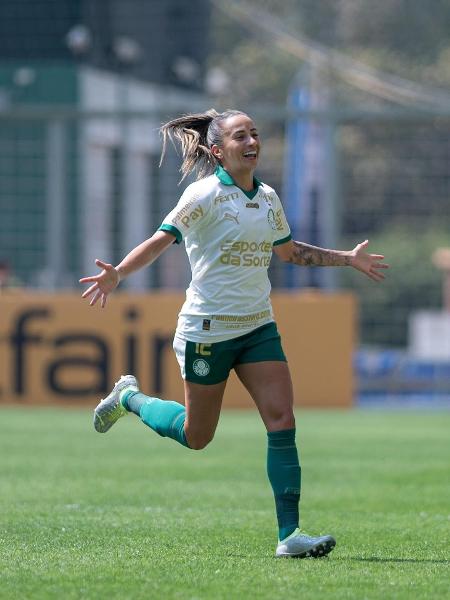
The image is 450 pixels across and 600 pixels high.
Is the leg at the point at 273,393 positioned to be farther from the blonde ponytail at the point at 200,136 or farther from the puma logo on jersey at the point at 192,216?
the blonde ponytail at the point at 200,136

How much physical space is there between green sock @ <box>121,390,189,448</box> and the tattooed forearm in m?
0.91

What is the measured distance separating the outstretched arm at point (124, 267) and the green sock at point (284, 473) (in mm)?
954

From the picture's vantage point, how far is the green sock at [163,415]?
7.71 metres

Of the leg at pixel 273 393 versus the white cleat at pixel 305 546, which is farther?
the leg at pixel 273 393

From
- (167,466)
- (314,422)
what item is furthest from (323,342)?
(167,466)

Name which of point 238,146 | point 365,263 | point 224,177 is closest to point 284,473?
point 365,263

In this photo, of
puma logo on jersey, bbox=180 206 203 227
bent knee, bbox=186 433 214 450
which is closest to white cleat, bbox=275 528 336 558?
bent knee, bbox=186 433 214 450

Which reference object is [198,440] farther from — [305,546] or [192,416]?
[305,546]

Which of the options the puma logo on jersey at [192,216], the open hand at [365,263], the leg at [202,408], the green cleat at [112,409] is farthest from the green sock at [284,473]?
the green cleat at [112,409]

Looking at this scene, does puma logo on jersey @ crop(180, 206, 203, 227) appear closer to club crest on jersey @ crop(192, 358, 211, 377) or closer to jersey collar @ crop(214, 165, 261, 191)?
jersey collar @ crop(214, 165, 261, 191)

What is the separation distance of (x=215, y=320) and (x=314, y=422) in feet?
36.4

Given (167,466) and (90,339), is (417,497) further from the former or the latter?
(90,339)

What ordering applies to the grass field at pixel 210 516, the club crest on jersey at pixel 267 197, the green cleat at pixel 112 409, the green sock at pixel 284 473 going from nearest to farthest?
the grass field at pixel 210 516, the green sock at pixel 284 473, the club crest on jersey at pixel 267 197, the green cleat at pixel 112 409

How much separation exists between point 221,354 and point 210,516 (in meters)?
1.86
